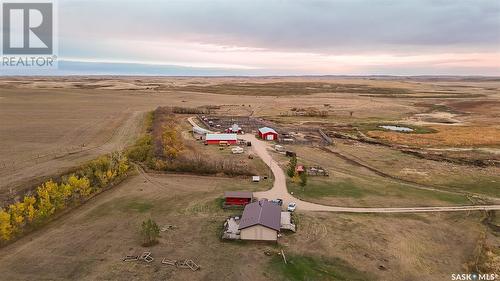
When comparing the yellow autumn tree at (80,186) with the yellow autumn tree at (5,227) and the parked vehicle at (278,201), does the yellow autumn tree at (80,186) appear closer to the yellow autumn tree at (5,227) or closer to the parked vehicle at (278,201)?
the yellow autumn tree at (5,227)

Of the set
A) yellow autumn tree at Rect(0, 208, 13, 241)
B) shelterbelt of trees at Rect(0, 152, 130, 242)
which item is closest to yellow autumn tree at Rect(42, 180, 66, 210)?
shelterbelt of trees at Rect(0, 152, 130, 242)

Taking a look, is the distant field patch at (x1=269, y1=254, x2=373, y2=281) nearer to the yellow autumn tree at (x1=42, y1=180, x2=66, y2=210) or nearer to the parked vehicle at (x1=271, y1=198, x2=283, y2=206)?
the parked vehicle at (x1=271, y1=198, x2=283, y2=206)

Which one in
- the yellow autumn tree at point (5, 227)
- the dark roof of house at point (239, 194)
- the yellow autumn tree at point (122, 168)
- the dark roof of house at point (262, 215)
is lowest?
the yellow autumn tree at point (5, 227)

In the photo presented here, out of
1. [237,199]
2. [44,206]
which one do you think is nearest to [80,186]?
[44,206]

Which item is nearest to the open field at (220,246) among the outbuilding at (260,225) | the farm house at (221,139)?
the outbuilding at (260,225)

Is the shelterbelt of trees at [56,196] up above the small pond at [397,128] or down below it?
below

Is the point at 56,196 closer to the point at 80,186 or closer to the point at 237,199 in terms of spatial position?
the point at 80,186
